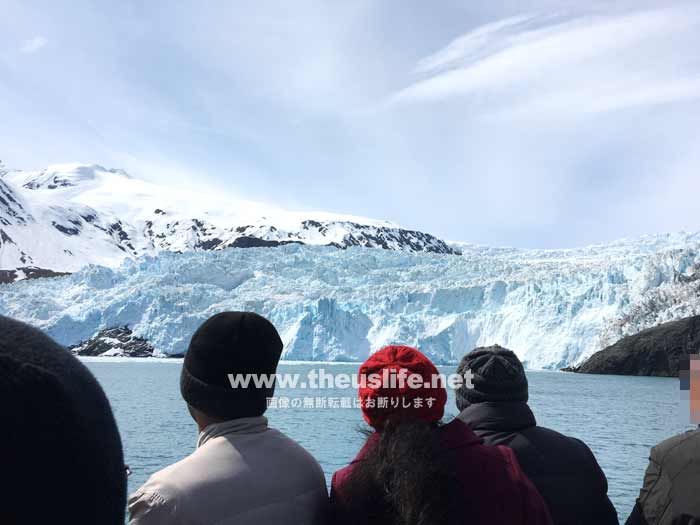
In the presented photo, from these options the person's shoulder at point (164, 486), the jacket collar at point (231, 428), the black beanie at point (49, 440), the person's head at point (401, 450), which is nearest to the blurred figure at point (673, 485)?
the person's head at point (401, 450)

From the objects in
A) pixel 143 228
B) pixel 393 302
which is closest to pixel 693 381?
pixel 393 302

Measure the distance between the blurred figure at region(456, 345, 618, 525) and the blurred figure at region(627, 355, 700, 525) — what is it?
0.18m

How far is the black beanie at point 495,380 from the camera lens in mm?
1992

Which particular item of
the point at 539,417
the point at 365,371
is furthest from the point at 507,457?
the point at 539,417

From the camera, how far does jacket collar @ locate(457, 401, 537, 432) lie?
1.98m

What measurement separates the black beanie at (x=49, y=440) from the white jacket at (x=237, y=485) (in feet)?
2.06

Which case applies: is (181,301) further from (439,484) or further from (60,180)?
(60,180)

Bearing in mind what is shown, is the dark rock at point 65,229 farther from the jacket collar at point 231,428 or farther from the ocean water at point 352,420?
the jacket collar at point 231,428

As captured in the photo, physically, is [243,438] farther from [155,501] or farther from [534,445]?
[534,445]

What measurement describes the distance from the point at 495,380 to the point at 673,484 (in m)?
0.54

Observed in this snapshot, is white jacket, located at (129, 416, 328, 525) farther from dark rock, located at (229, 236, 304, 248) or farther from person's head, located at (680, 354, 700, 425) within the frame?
dark rock, located at (229, 236, 304, 248)

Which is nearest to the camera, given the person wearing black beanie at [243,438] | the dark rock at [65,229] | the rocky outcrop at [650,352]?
the person wearing black beanie at [243,438]

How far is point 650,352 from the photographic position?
105ft

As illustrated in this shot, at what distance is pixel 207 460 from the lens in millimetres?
1364
